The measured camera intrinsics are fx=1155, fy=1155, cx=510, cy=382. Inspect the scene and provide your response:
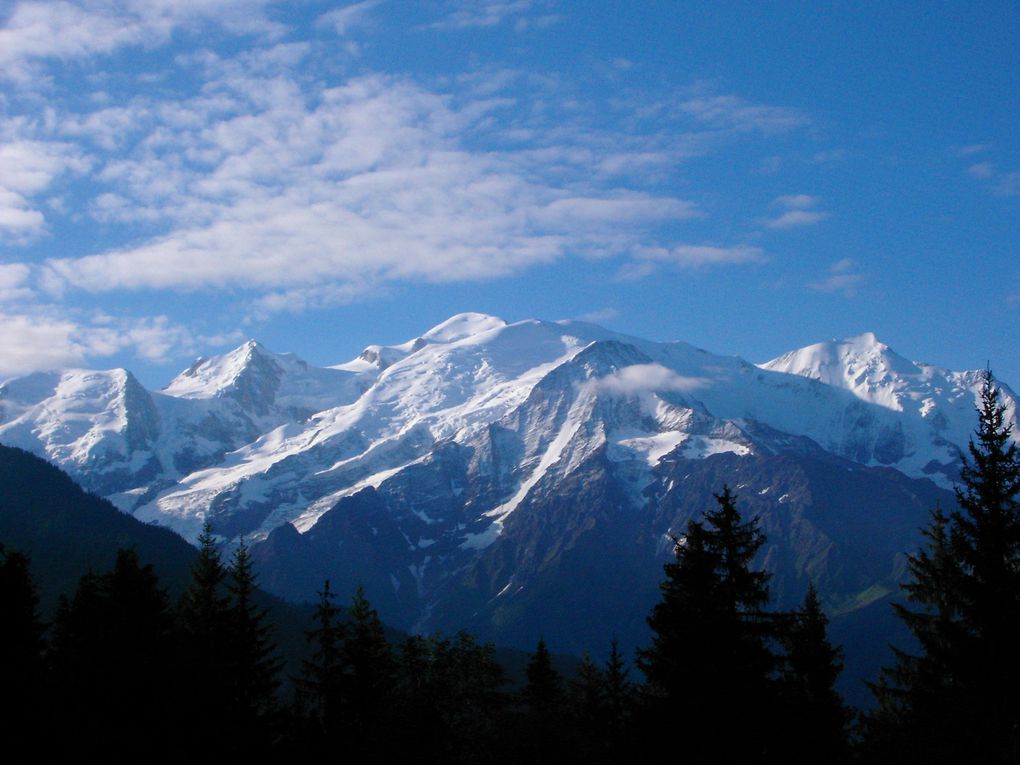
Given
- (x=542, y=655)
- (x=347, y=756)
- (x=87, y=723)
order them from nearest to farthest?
(x=87, y=723) → (x=347, y=756) → (x=542, y=655)

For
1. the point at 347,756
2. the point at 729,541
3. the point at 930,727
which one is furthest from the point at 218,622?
the point at 930,727

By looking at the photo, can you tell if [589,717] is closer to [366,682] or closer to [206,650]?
[366,682]

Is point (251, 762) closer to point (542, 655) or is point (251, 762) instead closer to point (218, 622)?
point (218, 622)

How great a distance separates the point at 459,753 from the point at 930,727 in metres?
24.7

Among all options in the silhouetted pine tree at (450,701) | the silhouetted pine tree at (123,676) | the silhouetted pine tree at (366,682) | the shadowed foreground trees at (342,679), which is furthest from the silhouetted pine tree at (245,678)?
the silhouetted pine tree at (450,701)

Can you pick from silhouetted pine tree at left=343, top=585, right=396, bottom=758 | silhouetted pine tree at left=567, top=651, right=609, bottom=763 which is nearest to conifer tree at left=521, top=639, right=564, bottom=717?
silhouetted pine tree at left=567, top=651, right=609, bottom=763

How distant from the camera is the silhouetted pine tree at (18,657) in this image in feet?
Answer: 116

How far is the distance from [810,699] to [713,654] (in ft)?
29.3

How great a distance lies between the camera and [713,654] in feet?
114

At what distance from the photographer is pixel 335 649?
56.4m

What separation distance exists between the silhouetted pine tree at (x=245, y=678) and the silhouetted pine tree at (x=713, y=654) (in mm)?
15094

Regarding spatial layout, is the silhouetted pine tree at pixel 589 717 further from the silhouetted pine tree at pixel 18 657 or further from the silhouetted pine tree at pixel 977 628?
the silhouetted pine tree at pixel 18 657

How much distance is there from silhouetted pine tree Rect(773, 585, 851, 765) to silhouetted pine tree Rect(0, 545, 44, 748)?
22.8 metres

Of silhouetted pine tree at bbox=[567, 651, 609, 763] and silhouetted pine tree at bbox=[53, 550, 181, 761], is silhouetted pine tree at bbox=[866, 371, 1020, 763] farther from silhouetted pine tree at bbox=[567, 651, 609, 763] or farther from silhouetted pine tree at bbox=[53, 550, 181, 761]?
silhouetted pine tree at bbox=[53, 550, 181, 761]
